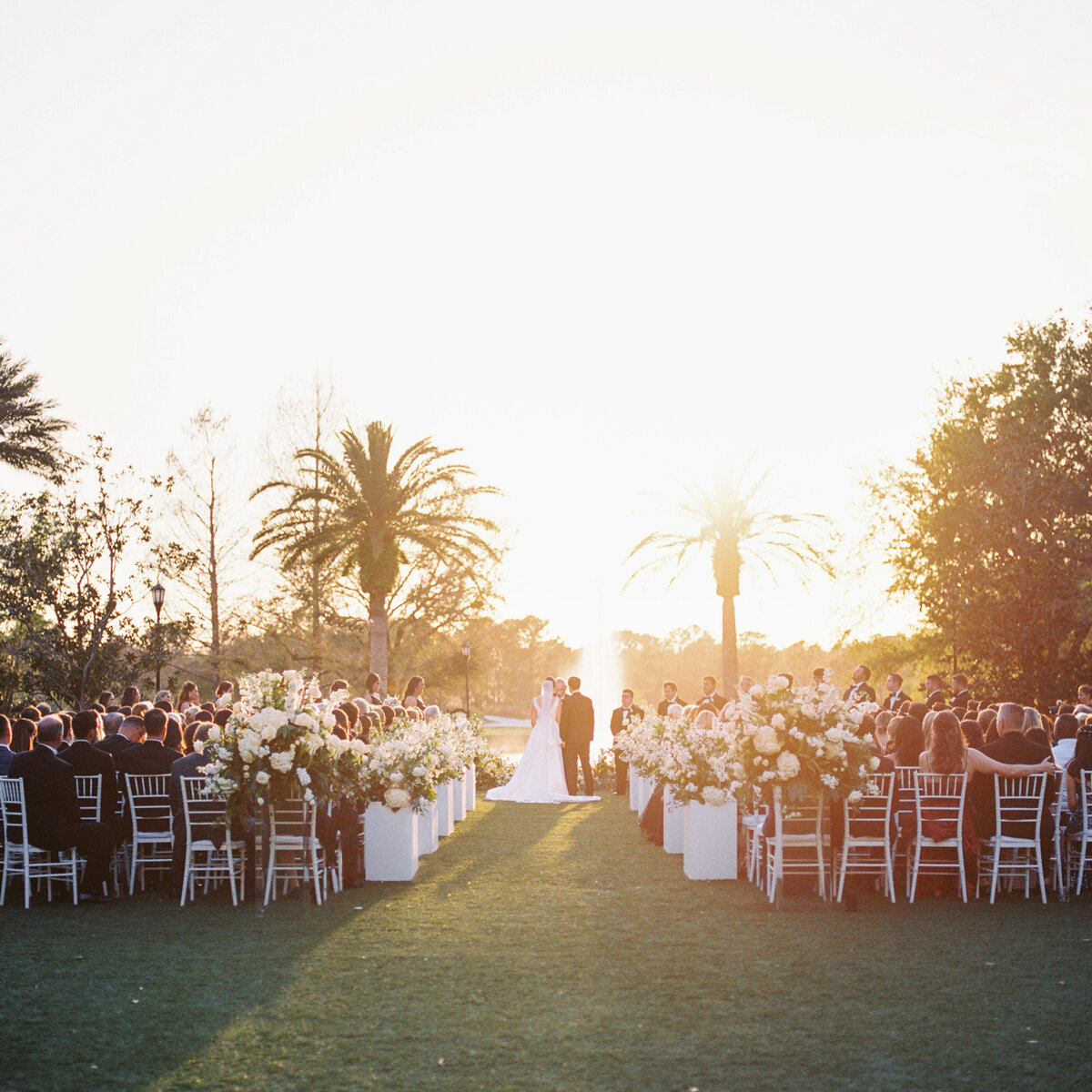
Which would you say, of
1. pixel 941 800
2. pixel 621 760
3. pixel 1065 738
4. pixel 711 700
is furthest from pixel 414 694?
pixel 941 800

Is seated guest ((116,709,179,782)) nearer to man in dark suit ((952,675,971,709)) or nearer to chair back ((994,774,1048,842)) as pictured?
chair back ((994,774,1048,842))

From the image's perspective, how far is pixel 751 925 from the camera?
9266mm

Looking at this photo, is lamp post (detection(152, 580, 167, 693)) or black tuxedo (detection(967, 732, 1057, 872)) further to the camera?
lamp post (detection(152, 580, 167, 693))

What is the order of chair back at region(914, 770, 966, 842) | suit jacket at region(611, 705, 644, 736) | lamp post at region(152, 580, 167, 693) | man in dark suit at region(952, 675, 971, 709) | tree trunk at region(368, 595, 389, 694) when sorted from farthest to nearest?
tree trunk at region(368, 595, 389, 694) < lamp post at region(152, 580, 167, 693) < suit jacket at region(611, 705, 644, 736) < man in dark suit at region(952, 675, 971, 709) < chair back at region(914, 770, 966, 842)

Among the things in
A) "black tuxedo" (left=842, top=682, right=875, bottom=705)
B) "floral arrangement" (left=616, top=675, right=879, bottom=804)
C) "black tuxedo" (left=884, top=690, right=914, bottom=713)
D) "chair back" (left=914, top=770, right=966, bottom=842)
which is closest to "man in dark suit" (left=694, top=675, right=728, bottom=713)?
"black tuxedo" (left=842, top=682, right=875, bottom=705)

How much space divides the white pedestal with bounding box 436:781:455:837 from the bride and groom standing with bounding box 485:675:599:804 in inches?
208

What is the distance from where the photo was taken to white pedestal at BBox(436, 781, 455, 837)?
15.3 m

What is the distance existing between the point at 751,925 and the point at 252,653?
101 ft

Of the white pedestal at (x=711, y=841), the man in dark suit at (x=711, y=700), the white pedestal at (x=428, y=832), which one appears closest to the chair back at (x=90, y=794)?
the white pedestal at (x=428, y=832)

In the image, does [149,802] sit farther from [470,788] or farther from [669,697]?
[669,697]

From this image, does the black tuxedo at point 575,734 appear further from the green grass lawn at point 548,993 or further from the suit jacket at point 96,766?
the suit jacket at point 96,766

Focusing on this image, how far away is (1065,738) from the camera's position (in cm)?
1272

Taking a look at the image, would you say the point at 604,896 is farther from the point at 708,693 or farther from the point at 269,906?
the point at 708,693

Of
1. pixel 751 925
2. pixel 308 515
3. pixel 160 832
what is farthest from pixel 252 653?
pixel 751 925
